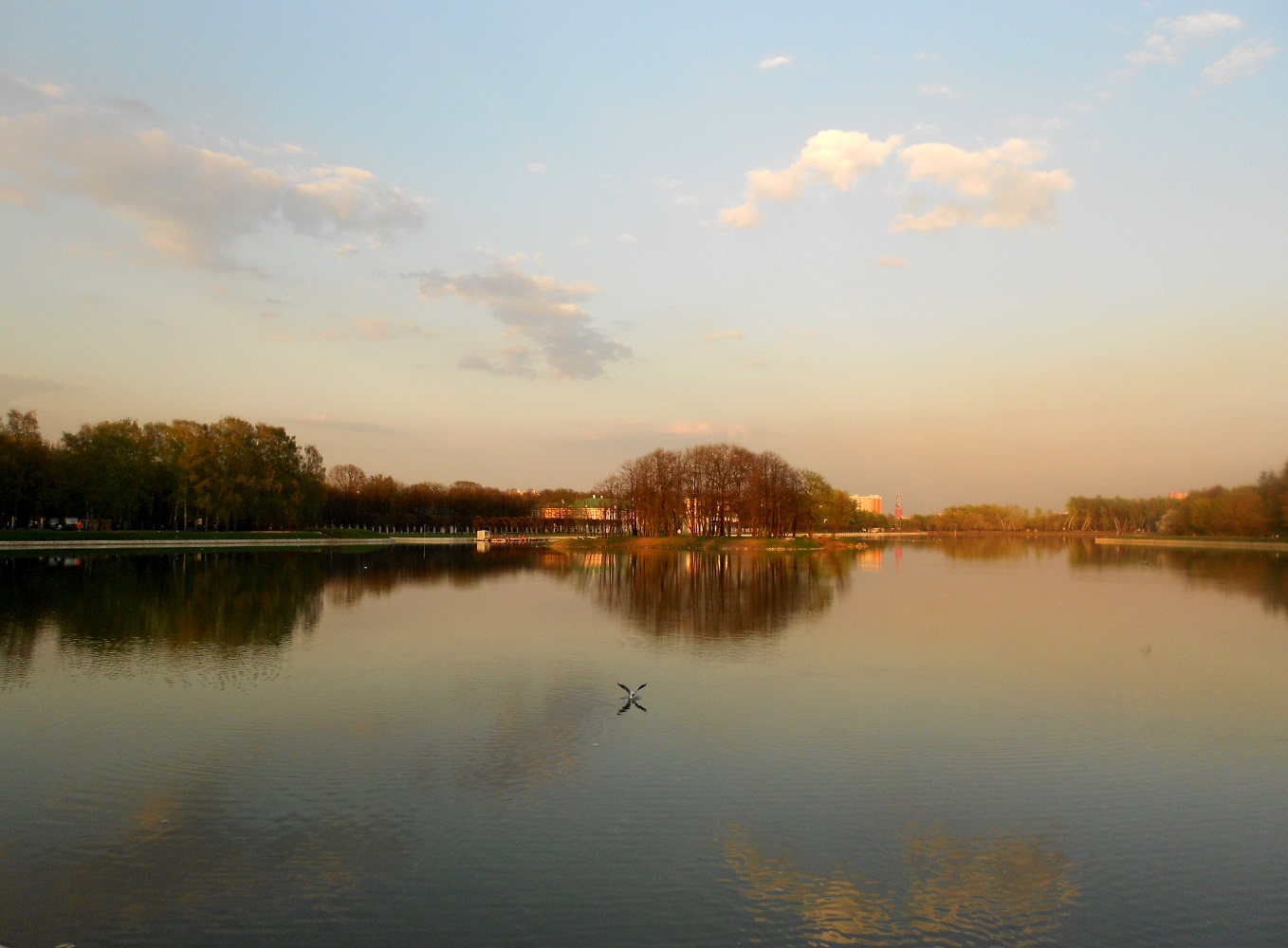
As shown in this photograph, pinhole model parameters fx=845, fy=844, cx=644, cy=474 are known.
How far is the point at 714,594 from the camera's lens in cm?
3516

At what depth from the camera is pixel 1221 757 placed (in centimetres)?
1198

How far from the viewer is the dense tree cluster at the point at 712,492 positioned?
89938 millimetres

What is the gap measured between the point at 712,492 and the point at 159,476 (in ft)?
184

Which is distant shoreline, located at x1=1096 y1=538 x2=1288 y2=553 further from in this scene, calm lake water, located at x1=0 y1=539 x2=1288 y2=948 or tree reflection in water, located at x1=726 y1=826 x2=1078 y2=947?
tree reflection in water, located at x1=726 y1=826 x2=1078 y2=947

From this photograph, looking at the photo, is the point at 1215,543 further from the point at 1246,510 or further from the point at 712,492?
the point at 712,492

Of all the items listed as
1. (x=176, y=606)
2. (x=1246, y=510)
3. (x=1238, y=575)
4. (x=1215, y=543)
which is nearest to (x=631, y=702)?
(x=176, y=606)

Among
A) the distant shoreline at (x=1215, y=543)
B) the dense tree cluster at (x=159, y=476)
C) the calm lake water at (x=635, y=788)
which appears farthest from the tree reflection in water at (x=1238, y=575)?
the dense tree cluster at (x=159, y=476)

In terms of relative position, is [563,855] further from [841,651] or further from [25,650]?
[25,650]

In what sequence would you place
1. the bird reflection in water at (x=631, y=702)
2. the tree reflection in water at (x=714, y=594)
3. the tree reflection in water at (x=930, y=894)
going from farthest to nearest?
the tree reflection in water at (x=714, y=594), the bird reflection in water at (x=631, y=702), the tree reflection in water at (x=930, y=894)

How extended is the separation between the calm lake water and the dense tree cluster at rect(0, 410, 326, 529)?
5949 cm

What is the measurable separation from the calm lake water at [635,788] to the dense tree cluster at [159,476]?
59494 mm

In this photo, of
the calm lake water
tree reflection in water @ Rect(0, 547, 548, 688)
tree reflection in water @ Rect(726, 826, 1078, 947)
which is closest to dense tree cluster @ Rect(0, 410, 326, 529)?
tree reflection in water @ Rect(0, 547, 548, 688)

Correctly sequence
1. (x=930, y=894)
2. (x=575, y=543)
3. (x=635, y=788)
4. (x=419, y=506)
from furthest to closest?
(x=419, y=506) → (x=575, y=543) → (x=635, y=788) → (x=930, y=894)

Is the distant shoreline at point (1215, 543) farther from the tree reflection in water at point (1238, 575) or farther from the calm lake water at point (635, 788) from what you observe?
the calm lake water at point (635, 788)
